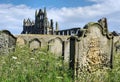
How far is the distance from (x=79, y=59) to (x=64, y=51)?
6.47 metres

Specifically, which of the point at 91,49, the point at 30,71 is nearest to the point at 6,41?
the point at 91,49

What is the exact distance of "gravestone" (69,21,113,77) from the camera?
1124 centimetres

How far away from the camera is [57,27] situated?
7944cm

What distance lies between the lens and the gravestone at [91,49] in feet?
36.9

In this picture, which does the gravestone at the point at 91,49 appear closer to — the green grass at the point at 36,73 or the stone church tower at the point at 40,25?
the green grass at the point at 36,73

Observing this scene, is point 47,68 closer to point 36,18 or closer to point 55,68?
point 55,68

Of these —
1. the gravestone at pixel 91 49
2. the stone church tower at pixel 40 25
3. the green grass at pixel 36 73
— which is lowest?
the green grass at pixel 36 73

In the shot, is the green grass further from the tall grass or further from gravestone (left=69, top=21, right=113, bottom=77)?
gravestone (left=69, top=21, right=113, bottom=77)

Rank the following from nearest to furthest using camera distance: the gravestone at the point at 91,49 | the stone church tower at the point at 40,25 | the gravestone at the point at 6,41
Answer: the gravestone at the point at 91,49 < the gravestone at the point at 6,41 < the stone church tower at the point at 40,25

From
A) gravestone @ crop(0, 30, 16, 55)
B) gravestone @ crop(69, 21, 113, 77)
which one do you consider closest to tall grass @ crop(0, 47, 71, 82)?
gravestone @ crop(69, 21, 113, 77)

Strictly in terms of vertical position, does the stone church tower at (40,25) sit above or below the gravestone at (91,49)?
above

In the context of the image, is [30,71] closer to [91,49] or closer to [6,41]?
[91,49]

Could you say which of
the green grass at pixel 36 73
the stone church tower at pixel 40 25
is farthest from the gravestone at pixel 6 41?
the stone church tower at pixel 40 25

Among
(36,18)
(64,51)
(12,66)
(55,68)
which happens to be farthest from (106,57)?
(36,18)
